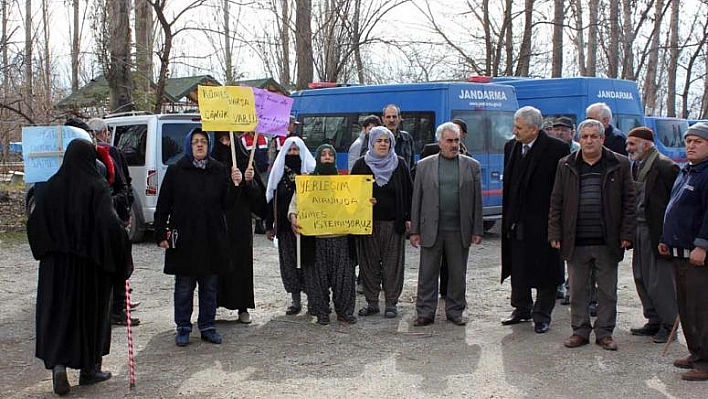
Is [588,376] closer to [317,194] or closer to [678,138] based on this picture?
[317,194]

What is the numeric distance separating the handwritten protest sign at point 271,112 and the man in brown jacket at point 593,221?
8.23 ft

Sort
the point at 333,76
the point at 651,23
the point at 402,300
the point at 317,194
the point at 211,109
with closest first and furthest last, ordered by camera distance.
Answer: the point at 211,109 < the point at 317,194 < the point at 402,300 < the point at 333,76 < the point at 651,23

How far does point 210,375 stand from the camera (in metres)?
5.79

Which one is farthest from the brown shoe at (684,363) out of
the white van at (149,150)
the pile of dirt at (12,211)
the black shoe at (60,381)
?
the pile of dirt at (12,211)

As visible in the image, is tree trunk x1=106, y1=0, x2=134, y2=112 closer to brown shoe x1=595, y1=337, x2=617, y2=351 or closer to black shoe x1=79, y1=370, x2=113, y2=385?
black shoe x1=79, y1=370, x2=113, y2=385

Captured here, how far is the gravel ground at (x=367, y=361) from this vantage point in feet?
17.9

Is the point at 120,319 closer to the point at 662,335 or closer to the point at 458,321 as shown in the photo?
the point at 458,321

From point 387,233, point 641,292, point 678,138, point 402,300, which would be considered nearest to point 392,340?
point 387,233

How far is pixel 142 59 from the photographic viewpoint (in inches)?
655

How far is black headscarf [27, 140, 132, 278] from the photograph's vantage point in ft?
17.2

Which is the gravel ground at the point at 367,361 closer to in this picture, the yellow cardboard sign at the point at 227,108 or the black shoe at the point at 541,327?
the black shoe at the point at 541,327

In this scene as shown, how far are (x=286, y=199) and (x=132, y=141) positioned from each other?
227 inches

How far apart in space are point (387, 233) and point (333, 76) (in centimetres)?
1263

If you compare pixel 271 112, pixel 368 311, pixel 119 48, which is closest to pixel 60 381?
pixel 271 112
